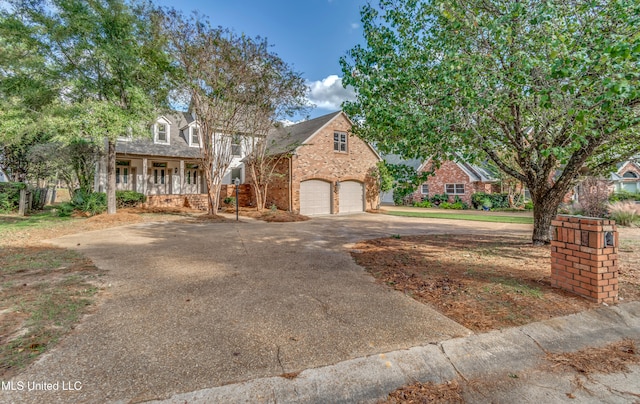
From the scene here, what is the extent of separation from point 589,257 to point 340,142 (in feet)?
50.7

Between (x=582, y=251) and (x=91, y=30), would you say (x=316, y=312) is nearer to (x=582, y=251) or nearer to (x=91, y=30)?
(x=582, y=251)

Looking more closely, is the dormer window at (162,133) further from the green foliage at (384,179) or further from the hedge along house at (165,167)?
the green foliage at (384,179)

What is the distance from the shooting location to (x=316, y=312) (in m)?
3.42

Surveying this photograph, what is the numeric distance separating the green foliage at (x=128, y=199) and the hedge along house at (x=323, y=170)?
740 centimetres

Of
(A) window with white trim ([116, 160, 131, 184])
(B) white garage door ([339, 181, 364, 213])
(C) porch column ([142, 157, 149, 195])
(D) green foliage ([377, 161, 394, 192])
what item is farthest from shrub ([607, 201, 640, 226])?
(A) window with white trim ([116, 160, 131, 184])

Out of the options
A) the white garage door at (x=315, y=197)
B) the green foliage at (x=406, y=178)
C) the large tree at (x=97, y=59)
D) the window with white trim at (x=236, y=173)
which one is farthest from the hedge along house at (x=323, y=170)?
the green foliage at (x=406, y=178)

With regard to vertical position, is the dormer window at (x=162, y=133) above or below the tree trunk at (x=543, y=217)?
above

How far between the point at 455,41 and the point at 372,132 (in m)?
2.44

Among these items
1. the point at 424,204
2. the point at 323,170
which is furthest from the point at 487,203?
the point at 323,170

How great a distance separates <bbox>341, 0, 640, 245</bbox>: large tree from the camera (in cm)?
390

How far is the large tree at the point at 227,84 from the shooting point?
11805mm

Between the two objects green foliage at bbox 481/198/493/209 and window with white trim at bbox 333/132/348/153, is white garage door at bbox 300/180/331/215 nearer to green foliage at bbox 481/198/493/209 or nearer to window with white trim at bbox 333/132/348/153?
window with white trim at bbox 333/132/348/153

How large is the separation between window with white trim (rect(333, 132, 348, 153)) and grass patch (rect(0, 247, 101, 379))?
1425 centimetres

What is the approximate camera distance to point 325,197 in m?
17.9
